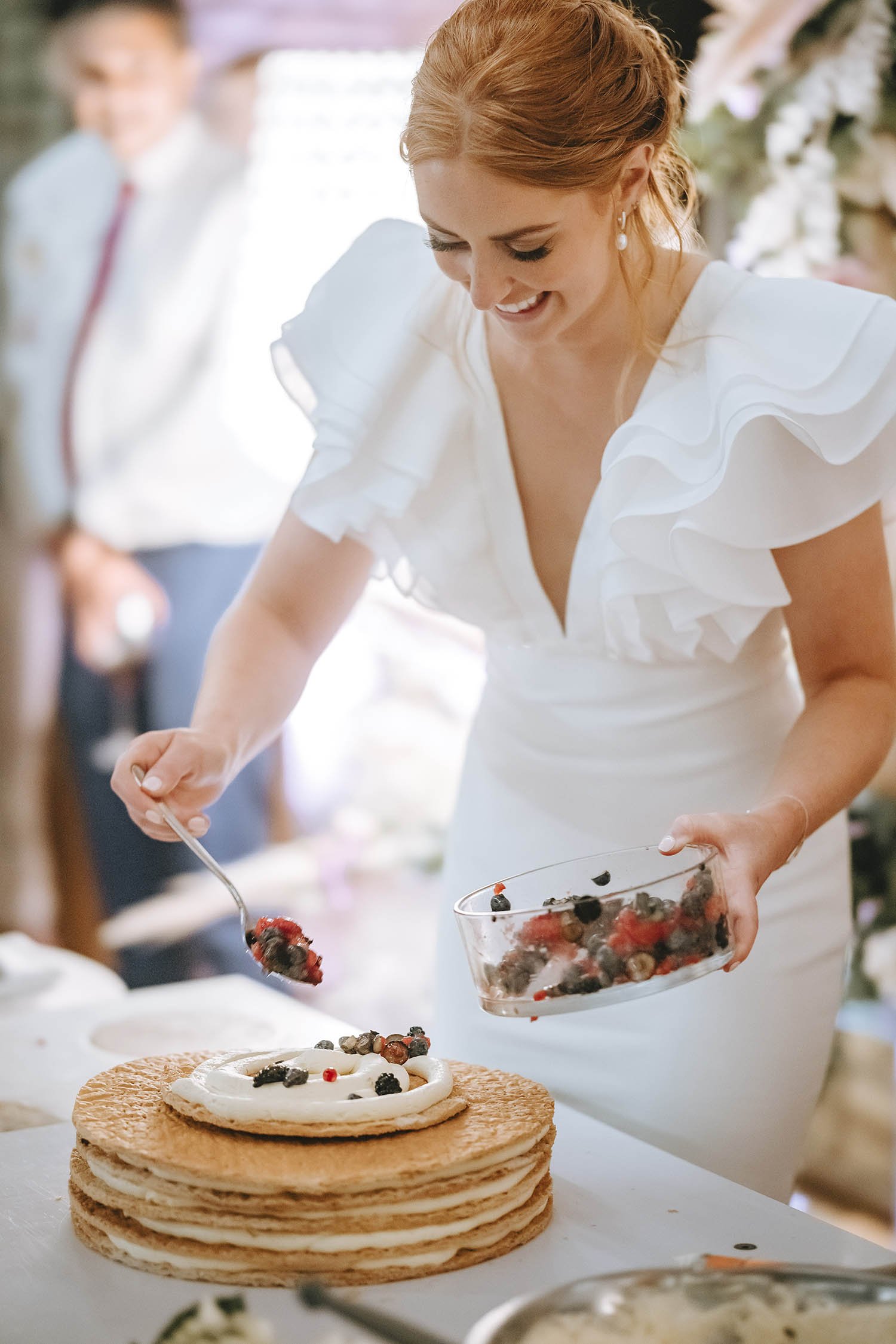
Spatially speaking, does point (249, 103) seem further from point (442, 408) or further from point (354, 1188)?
point (354, 1188)

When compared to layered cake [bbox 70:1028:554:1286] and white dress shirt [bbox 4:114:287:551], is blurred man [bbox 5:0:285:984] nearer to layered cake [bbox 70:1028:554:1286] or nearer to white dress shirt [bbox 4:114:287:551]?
white dress shirt [bbox 4:114:287:551]

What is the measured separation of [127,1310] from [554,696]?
0.89m

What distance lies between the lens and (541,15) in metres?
1.35

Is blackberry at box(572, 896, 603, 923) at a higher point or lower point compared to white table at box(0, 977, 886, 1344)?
higher

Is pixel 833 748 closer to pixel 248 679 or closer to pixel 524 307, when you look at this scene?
pixel 524 307

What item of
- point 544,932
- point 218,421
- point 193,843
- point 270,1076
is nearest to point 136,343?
point 218,421

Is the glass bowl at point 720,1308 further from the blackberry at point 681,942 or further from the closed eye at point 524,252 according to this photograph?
the closed eye at point 524,252

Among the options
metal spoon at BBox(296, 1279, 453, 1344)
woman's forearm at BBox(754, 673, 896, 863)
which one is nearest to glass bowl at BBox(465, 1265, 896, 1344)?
metal spoon at BBox(296, 1279, 453, 1344)

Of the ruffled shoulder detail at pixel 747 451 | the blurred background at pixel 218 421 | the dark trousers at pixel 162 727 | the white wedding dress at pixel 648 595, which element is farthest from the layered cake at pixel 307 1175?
the dark trousers at pixel 162 727

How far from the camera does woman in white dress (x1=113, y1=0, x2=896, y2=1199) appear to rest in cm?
135

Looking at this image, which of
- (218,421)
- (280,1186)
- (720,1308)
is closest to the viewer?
(720,1308)

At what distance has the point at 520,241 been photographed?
1336mm

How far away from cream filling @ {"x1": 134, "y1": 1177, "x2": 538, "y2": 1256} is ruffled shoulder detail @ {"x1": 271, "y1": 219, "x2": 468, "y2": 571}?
→ 839mm

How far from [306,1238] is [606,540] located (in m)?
0.83
